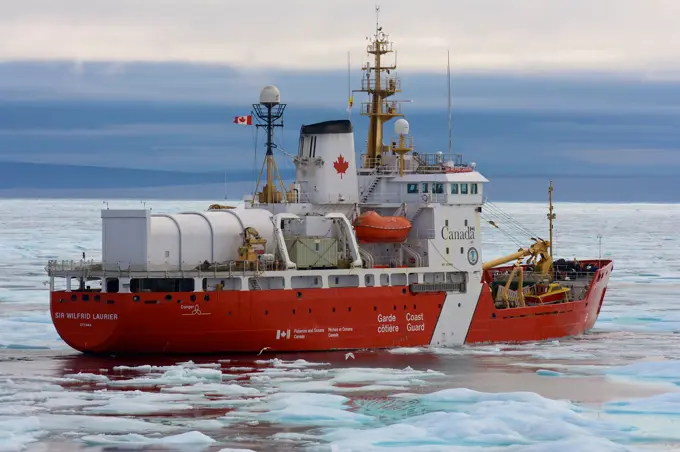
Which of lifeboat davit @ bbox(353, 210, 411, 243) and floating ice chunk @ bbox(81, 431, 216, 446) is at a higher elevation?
lifeboat davit @ bbox(353, 210, 411, 243)

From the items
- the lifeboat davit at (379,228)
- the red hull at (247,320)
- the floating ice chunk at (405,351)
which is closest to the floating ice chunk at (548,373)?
the floating ice chunk at (405,351)

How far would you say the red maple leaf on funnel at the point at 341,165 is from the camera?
3628 cm

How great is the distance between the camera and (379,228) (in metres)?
34.5

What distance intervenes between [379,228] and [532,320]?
6401 millimetres

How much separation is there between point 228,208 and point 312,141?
347cm

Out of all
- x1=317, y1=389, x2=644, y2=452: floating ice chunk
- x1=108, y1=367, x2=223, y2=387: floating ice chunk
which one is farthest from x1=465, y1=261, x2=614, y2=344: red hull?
x1=317, y1=389, x2=644, y2=452: floating ice chunk

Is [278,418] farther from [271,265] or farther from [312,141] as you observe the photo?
[312,141]

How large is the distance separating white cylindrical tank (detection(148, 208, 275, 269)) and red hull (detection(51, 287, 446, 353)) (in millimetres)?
1338

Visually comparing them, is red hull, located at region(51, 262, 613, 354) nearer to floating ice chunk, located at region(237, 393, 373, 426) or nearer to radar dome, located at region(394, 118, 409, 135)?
floating ice chunk, located at region(237, 393, 373, 426)

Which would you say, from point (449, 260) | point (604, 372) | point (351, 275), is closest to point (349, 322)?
point (351, 275)

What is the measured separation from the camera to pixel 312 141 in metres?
36.7

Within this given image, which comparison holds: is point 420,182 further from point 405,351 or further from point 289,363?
point 289,363

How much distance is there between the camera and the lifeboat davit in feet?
113

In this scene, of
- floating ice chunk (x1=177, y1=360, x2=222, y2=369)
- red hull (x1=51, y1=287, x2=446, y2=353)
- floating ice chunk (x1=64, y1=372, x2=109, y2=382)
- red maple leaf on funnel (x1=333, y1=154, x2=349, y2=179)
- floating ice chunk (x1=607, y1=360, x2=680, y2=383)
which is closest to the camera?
floating ice chunk (x1=64, y1=372, x2=109, y2=382)
